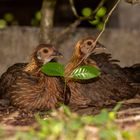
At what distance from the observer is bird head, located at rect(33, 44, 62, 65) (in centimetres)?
641

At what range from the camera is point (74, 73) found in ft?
19.8

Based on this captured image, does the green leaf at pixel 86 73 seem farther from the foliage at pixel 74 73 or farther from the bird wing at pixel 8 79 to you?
the bird wing at pixel 8 79

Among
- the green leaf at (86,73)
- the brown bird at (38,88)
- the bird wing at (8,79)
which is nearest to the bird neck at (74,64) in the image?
the brown bird at (38,88)

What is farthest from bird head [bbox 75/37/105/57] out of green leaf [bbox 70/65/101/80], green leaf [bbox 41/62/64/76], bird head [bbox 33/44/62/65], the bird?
green leaf [bbox 41/62/64/76]

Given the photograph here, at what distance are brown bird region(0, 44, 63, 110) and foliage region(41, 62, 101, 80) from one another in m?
0.42

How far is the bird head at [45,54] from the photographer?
21.0 ft

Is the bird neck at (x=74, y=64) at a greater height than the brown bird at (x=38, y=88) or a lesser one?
greater

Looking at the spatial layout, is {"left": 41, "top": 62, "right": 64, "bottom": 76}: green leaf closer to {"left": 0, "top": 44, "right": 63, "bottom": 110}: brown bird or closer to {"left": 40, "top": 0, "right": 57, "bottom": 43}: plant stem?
{"left": 0, "top": 44, "right": 63, "bottom": 110}: brown bird

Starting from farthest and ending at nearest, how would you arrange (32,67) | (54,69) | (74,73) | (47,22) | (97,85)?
(47,22) < (97,85) < (32,67) < (74,73) < (54,69)

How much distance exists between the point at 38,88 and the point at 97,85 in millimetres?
714

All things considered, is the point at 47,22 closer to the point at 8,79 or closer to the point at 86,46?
the point at 86,46

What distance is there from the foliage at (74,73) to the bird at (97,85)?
2.03 feet

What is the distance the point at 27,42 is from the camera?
8727 mm

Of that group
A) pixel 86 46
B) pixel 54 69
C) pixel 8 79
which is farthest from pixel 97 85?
pixel 54 69
